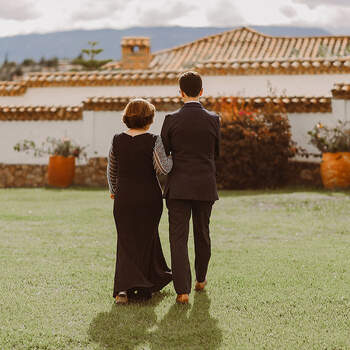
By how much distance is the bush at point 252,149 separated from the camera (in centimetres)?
1507

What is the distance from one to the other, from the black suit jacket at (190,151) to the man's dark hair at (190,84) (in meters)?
0.09

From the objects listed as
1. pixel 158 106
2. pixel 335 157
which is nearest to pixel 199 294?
pixel 335 157

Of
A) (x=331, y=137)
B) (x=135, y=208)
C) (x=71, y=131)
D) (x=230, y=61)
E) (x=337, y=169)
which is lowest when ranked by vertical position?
(x=135, y=208)

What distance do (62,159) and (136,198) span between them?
12662mm

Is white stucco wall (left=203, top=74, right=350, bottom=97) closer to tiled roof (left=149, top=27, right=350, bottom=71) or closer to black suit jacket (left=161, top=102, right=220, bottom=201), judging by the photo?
tiled roof (left=149, top=27, right=350, bottom=71)

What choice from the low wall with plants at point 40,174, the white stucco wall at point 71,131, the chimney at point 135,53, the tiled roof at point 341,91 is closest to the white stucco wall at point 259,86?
the white stucco wall at point 71,131

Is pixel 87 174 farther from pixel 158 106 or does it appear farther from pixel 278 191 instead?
pixel 278 191

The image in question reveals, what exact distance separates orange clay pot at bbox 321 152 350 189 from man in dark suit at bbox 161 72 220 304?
9831 millimetres

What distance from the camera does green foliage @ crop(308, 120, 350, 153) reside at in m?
15.1

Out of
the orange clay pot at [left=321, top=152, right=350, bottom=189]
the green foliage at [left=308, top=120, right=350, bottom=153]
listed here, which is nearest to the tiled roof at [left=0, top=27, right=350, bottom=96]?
the green foliage at [left=308, top=120, right=350, bottom=153]

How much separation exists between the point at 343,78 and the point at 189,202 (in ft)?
56.7

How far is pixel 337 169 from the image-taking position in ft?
48.5

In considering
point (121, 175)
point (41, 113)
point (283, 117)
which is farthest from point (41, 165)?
point (121, 175)

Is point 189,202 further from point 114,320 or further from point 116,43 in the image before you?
point 116,43
